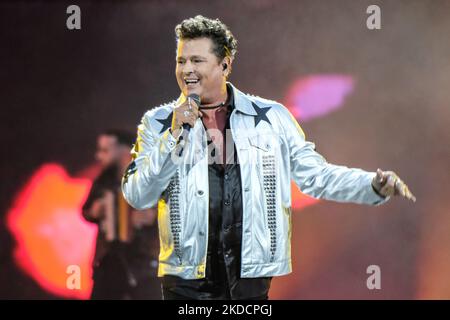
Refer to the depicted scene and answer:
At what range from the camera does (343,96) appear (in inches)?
138

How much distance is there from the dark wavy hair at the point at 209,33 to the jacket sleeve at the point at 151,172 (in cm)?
41

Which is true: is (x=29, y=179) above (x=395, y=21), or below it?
below

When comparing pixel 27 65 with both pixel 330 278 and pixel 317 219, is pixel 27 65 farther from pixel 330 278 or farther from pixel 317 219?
pixel 330 278

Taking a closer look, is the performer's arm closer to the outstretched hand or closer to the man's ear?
the man's ear

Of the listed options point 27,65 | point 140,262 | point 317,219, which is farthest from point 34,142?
point 317,219

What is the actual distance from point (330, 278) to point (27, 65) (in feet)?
6.71

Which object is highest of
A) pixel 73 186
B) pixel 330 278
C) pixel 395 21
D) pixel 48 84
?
pixel 395 21

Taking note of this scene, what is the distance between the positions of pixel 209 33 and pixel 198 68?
5.9 inches

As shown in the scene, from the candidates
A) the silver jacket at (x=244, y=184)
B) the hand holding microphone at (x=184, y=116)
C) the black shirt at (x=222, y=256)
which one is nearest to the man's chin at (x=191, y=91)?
the silver jacket at (x=244, y=184)

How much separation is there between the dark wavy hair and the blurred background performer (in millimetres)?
1164

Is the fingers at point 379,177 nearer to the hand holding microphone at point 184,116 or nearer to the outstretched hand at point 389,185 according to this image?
the outstretched hand at point 389,185

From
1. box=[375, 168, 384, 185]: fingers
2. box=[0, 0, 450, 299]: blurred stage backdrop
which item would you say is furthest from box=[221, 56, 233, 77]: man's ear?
box=[0, 0, 450, 299]: blurred stage backdrop

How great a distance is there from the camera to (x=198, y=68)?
8.07 ft

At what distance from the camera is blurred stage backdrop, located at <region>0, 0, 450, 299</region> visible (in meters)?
3.49
